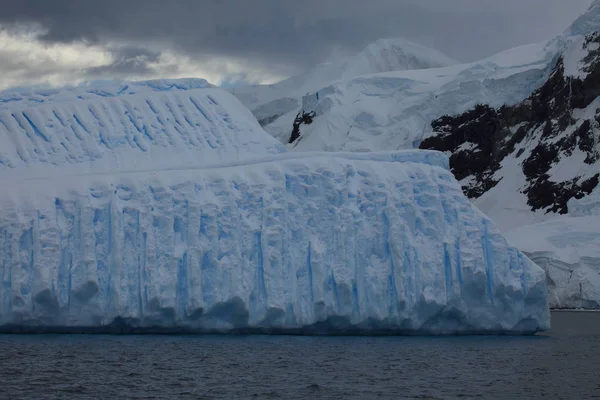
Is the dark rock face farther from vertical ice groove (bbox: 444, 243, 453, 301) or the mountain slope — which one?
vertical ice groove (bbox: 444, 243, 453, 301)

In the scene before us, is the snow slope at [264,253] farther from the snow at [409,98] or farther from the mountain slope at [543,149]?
the snow at [409,98]

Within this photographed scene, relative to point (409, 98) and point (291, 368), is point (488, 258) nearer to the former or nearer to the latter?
point (291, 368)

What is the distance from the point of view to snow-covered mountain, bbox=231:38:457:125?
80.8 m

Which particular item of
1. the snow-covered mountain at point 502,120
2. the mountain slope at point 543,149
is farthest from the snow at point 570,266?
the snow-covered mountain at point 502,120

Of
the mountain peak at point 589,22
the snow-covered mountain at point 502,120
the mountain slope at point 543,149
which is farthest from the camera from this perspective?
the mountain peak at point 589,22

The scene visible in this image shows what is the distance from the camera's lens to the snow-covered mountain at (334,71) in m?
80.8

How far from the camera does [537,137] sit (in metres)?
60.2

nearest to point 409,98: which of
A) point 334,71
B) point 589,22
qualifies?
point 589,22

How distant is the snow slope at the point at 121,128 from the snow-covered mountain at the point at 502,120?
27.1 metres

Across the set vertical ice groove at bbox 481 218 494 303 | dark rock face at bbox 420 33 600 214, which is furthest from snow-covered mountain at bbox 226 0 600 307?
vertical ice groove at bbox 481 218 494 303

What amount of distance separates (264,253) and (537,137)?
40.7 metres

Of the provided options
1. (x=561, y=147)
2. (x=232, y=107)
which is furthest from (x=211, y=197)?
(x=561, y=147)

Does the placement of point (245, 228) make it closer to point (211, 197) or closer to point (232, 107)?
point (211, 197)

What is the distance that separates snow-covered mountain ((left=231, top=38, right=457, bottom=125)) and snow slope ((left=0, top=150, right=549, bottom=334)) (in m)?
55.9
